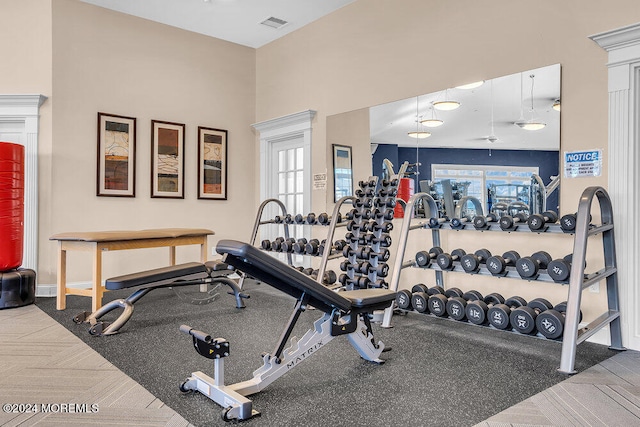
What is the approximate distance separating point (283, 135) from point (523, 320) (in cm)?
425

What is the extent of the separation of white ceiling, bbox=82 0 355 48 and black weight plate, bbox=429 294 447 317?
144 inches

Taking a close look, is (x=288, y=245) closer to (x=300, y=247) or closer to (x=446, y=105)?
(x=300, y=247)

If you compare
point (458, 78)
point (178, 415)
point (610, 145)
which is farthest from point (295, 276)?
point (458, 78)

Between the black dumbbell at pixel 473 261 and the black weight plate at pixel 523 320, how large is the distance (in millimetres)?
512

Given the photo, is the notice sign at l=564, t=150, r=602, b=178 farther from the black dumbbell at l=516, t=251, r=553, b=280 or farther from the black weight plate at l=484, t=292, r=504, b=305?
the black weight plate at l=484, t=292, r=504, b=305

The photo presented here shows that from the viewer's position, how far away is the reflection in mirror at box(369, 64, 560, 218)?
359cm

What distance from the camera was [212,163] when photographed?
6445 mm

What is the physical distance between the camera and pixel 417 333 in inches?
139

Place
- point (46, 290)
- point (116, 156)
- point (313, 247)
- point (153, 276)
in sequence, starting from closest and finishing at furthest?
point (153, 276) → point (313, 247) → point (46, 290) → point (116, 156)

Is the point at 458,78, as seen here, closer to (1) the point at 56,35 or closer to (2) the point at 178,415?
(2) the point at 178,415

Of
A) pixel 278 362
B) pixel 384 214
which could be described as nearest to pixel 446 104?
pixel 384 214

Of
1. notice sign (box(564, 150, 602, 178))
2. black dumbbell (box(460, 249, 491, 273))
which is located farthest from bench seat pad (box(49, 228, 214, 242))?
notice sign (box(564, 150, 602, 178))

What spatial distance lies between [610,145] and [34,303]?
5.43m

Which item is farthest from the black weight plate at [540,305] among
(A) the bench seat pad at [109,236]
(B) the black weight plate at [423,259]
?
(A) the bench seat pad at [109,236]
